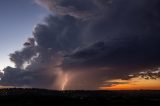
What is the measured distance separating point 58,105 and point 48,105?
19.2 feet

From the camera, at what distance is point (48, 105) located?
14238 centimetres

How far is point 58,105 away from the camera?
144m
